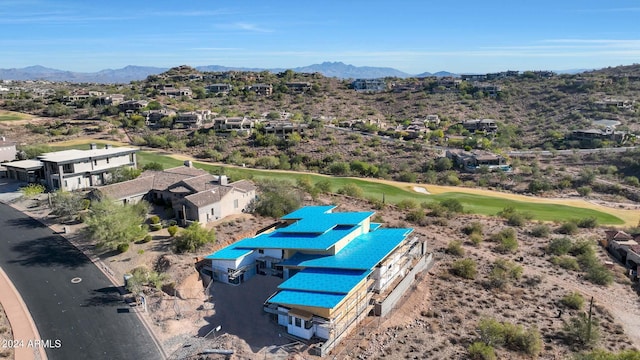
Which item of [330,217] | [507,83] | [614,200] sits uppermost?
[507,83]

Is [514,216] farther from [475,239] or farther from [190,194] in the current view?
[190,194]

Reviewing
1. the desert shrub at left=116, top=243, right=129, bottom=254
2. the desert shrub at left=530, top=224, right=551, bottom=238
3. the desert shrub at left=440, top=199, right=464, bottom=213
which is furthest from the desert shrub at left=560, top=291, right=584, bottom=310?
the desert shrub at left=116, top=243, right=129, bottom=254

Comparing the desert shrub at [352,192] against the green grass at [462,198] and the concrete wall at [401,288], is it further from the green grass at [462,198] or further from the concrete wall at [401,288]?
the concrete wall at [401,288]

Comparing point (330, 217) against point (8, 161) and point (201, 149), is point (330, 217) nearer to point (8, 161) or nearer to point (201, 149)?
point (8, 161)

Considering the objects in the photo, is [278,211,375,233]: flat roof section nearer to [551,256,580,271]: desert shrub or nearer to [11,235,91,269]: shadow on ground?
[11,235,91,269]: shadow on ground

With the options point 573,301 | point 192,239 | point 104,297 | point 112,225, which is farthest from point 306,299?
point 573,301

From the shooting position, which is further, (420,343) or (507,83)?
(507,83)

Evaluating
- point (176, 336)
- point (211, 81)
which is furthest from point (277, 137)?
point (211, 81)
